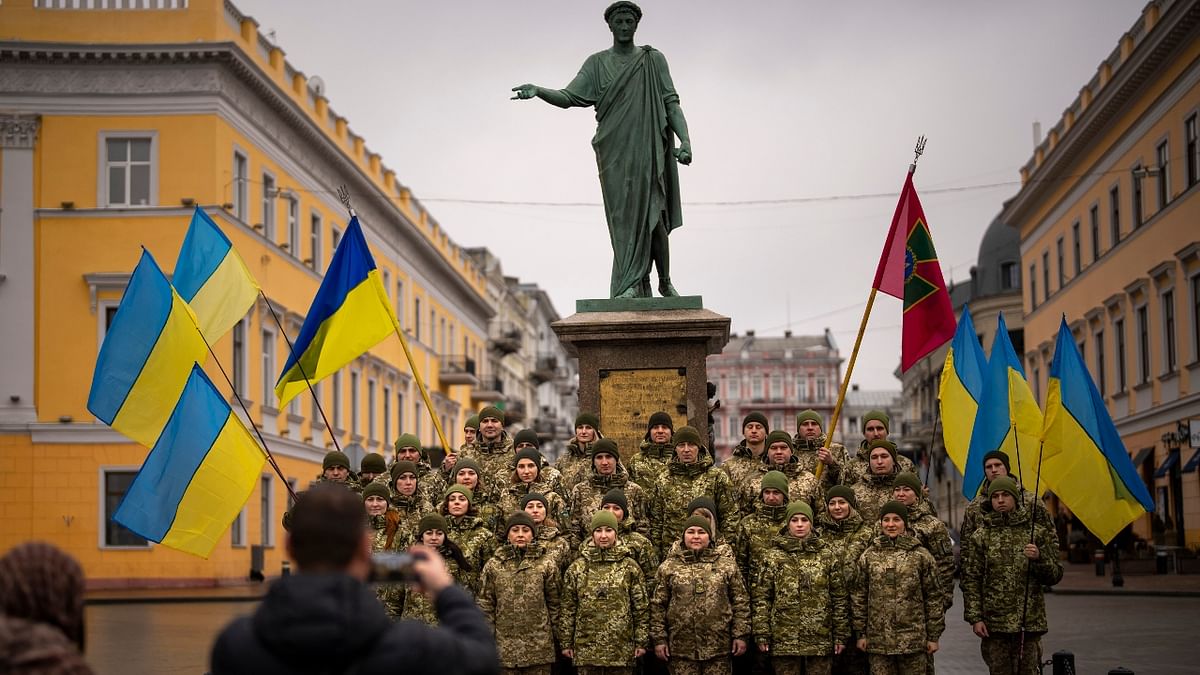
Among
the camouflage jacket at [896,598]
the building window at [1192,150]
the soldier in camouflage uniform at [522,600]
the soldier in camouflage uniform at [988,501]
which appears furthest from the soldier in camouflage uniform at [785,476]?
the building window at [1192,150]

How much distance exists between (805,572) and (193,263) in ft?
19.3

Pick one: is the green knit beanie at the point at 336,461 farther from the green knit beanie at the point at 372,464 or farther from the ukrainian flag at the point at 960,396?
the ukrainian flag at the point at 960,396

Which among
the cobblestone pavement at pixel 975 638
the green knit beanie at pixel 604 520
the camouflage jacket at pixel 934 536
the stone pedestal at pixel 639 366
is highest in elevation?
the stone pedestal at pixel 639 366

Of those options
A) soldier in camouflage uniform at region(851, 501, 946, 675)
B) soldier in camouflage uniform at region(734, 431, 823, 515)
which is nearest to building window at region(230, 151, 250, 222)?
soldier in camouflage uniform at region(734, 431, 823, 515)

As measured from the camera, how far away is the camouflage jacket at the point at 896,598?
968cm

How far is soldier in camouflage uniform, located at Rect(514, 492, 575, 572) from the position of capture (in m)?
9.72

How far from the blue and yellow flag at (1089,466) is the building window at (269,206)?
2737cm

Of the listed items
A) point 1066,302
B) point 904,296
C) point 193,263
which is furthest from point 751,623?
point 1066,302

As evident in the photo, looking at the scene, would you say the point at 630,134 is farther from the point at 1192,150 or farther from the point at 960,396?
the point at 1192,150

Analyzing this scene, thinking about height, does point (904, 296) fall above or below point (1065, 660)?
above

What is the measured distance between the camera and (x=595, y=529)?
9523mm

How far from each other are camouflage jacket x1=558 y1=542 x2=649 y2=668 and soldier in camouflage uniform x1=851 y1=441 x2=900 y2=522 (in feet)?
7.62

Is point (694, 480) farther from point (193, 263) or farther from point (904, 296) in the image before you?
point (193, 263)

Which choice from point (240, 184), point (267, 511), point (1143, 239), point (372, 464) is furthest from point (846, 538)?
point (1143, 239)
